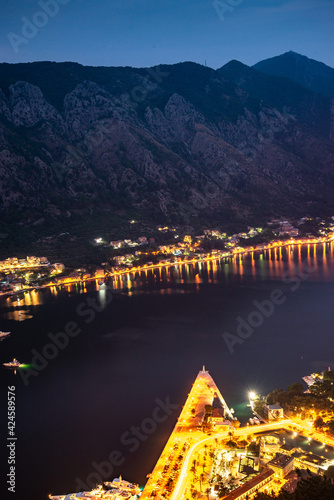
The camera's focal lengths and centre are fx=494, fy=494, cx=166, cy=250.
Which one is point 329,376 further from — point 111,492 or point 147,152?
point 147,152

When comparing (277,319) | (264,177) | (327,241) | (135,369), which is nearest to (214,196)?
(264,177)

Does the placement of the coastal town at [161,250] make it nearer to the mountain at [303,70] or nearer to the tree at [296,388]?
the tree at [296,388]

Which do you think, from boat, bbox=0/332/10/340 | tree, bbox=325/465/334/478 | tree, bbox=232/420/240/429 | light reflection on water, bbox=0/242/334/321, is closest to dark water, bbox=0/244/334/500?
light reflection on water, bbox=0/242/334/321

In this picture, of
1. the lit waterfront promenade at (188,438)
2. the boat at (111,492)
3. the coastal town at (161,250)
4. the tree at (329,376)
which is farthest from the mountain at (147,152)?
the boat at (111,492)

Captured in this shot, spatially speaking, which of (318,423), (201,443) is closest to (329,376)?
(318,423)

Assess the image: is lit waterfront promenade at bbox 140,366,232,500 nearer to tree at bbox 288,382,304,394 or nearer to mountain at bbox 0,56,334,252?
tree at bbox 288,382,304,394
